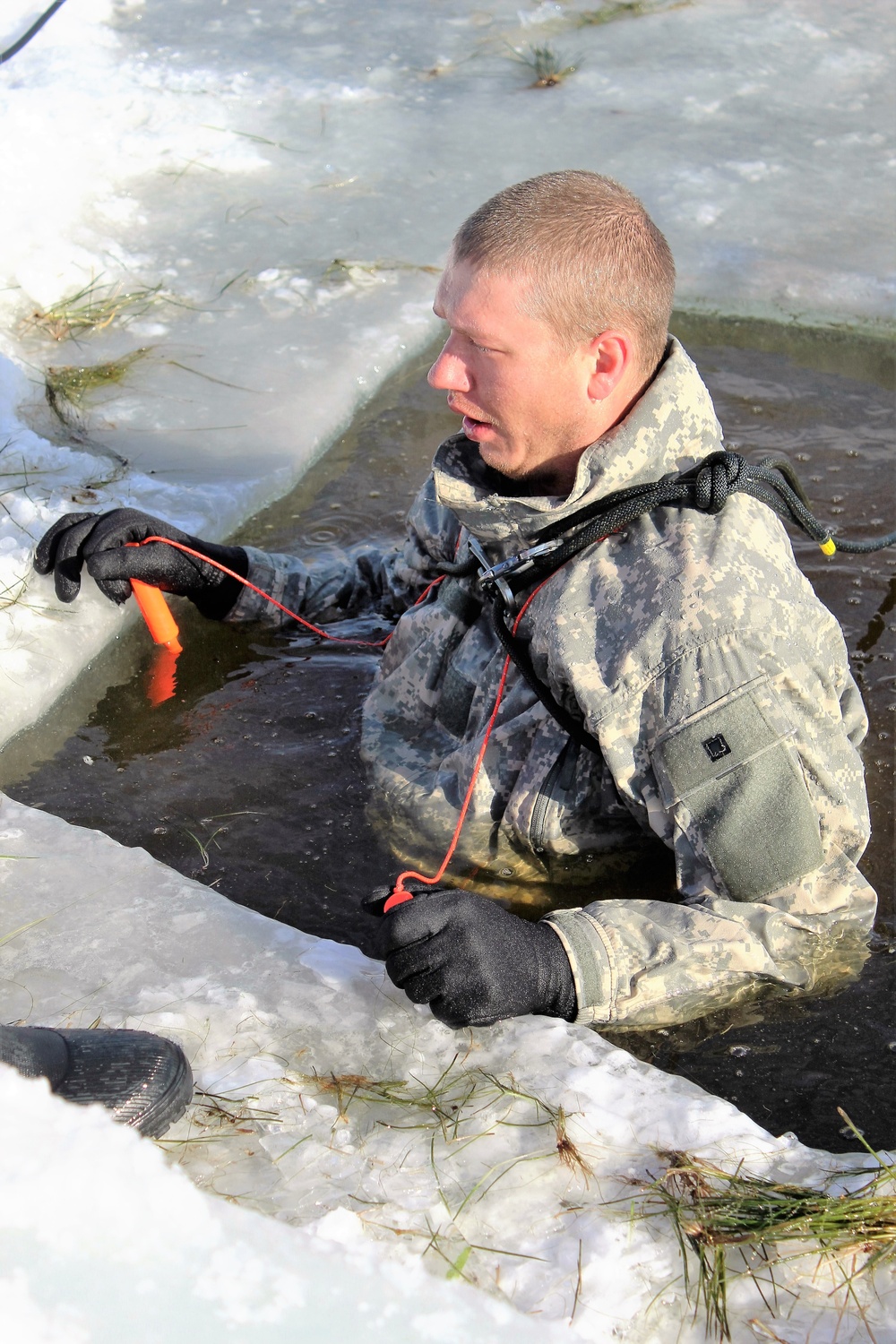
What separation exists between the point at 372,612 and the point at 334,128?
3.28 meters

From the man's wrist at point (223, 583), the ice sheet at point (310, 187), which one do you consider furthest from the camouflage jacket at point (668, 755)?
the ice sheet at point (310, 187)

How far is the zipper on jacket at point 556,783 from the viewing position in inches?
96.5

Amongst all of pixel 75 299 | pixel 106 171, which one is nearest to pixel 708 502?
pixel 75 299

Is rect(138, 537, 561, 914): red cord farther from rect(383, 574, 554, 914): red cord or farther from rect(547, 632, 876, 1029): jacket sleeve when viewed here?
rect(547, 632, 876, 1029): jacket sleeve

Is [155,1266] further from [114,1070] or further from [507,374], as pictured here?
[507,374]

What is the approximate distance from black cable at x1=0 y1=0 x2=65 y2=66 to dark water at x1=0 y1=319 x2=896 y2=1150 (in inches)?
115

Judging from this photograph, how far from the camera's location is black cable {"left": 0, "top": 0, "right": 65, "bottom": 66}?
579 centimetres

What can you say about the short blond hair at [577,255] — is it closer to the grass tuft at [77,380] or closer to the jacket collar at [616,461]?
the jacket collar at [616,461]

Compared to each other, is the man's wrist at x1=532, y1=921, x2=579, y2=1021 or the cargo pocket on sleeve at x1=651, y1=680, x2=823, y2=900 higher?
the cargo pocket on sleeve at x1=651, y1=680, x2=823, y2=900

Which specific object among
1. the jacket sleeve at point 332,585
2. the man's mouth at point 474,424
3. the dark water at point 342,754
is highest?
the man's mouth at point 474,424

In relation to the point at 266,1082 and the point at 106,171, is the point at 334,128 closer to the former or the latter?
the point at 106,171

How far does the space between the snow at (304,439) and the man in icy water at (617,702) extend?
7.5 inches

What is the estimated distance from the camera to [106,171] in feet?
17.4

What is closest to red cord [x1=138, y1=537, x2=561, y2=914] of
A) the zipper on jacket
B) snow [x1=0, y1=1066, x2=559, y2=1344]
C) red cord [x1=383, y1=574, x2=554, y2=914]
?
red cord [x1=383, y1=574, x2=554, y2=914]
